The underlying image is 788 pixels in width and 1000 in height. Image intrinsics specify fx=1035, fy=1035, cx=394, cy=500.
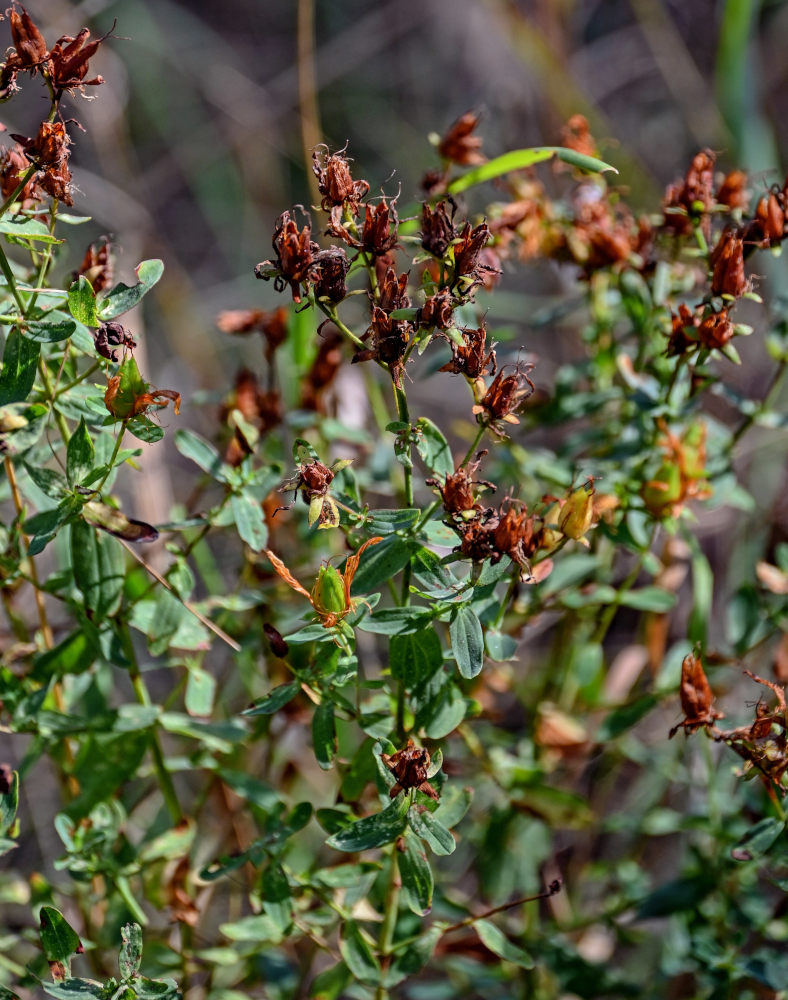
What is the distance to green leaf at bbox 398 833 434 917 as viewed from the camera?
3.43 ft

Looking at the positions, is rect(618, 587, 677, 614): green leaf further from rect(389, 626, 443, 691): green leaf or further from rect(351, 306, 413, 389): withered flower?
rect(351, 306, 413, 389): withered flower

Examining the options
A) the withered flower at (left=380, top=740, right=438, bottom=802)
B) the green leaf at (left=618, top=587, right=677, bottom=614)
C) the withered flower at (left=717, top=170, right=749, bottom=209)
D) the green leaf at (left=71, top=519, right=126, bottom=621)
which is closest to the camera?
the withered flower at (left=380, top=740, right=438, bottom=802)

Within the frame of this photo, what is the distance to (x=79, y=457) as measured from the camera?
3.56ft

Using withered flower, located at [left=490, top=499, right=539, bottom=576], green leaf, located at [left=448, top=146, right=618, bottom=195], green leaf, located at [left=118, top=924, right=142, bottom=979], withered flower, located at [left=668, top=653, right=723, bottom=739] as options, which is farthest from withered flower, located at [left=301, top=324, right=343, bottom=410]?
green leaf, located at [left=118, top=924, right=142, bottom=979]

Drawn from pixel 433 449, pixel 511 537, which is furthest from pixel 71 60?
pixel 511 537

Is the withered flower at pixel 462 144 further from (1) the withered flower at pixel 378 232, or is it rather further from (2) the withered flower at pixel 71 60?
(2) the withered flower at pixel 71 60

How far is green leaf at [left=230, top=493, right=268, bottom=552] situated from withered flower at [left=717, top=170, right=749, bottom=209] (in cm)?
71

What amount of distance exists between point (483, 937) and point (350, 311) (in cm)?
205

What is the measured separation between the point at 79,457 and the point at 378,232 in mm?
389

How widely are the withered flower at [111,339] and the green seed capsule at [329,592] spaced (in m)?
0.30

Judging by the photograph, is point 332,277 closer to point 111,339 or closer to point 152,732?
point 111,339

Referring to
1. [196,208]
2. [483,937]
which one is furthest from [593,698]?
[196,208]

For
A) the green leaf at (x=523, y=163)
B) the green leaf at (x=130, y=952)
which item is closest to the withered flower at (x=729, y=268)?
the green leaf at (x=523, y=163)

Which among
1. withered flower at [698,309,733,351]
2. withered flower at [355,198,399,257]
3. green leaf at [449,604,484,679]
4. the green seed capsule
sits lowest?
green leaf at [449,604,484,679]
